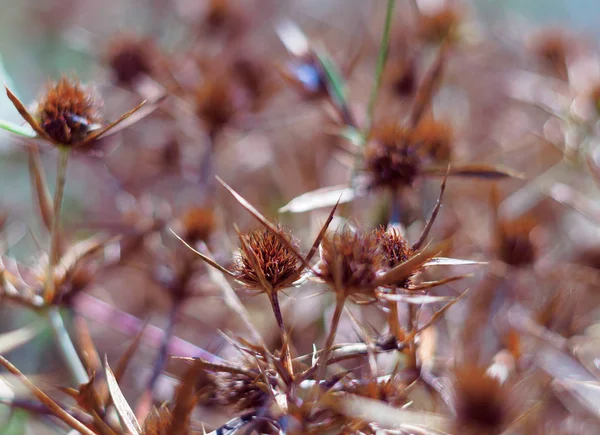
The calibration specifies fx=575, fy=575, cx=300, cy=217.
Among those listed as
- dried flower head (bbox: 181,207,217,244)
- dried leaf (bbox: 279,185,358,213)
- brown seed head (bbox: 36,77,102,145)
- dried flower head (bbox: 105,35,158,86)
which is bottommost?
dried flower head (bbox: 181,207,217,244)

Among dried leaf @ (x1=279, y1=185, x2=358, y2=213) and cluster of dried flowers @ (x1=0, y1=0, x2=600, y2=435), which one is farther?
dried leaf @ (x1=279, y1=185, x2=358, y2=213)

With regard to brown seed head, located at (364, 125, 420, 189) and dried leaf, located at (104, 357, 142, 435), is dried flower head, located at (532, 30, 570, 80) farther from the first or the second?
dried leaf, located at (104, 357, 142, 435)

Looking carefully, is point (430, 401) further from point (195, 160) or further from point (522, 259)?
point (195, 160)

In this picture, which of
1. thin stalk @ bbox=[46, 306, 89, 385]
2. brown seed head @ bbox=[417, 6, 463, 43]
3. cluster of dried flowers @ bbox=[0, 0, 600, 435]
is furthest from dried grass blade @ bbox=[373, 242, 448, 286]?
brown seed head @ bbox=[417, 6, 463, 43]

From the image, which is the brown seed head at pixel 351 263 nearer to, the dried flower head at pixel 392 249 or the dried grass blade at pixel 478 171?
the dried flower head at pixel 392 249

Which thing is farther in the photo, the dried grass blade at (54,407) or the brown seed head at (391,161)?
the brown seed head at (391,161)

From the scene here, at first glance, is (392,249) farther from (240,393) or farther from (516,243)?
(516,243)

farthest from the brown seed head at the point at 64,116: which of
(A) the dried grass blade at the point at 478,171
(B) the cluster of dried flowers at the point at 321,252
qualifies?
(A) the dried grass blade at the point at 478,171

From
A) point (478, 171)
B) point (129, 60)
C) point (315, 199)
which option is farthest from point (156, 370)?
point (129, 60)
